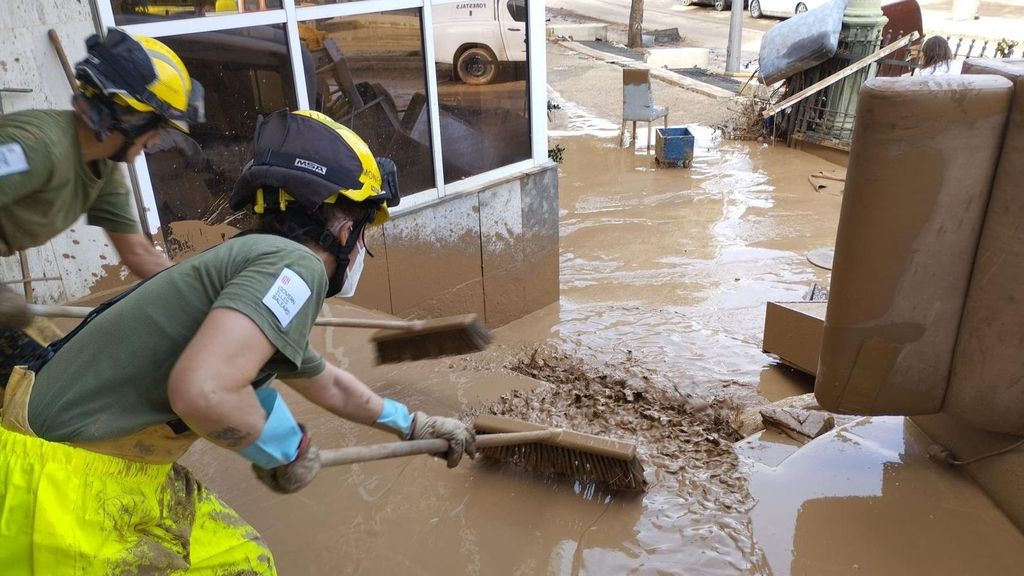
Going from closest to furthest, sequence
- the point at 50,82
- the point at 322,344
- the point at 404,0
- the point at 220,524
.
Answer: the point at 220,524 → the point at 50,82 → the point at 322,344 → the point at 404,0

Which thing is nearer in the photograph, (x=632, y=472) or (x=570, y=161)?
(x=632, y=472)

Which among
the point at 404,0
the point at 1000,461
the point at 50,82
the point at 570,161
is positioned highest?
the point at 404,0

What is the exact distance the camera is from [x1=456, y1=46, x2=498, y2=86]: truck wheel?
543cm

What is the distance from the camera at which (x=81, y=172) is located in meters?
2.72

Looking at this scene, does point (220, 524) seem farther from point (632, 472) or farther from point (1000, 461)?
point (1000, 461)

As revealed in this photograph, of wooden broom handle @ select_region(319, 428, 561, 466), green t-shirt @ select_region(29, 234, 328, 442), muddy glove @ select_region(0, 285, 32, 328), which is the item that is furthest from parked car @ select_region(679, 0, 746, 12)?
green t-shirt @ select_region(29, 234, 328, 442)

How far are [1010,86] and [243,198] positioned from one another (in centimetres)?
249

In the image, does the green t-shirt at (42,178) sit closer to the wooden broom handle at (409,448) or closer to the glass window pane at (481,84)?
the wooden broom handle at (409,448)

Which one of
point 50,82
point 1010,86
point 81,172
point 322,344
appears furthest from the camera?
point 322,344

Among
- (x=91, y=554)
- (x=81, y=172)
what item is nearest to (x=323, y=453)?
(x=91, y=554)

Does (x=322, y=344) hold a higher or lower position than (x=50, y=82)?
lower

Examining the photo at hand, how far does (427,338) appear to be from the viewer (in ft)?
12.1

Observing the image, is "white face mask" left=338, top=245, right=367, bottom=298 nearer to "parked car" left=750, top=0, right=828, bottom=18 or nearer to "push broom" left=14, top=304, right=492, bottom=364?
"push broom" left=14, top=304, right=492, bottom=364

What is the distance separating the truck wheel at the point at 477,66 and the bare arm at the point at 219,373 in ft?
13.7
